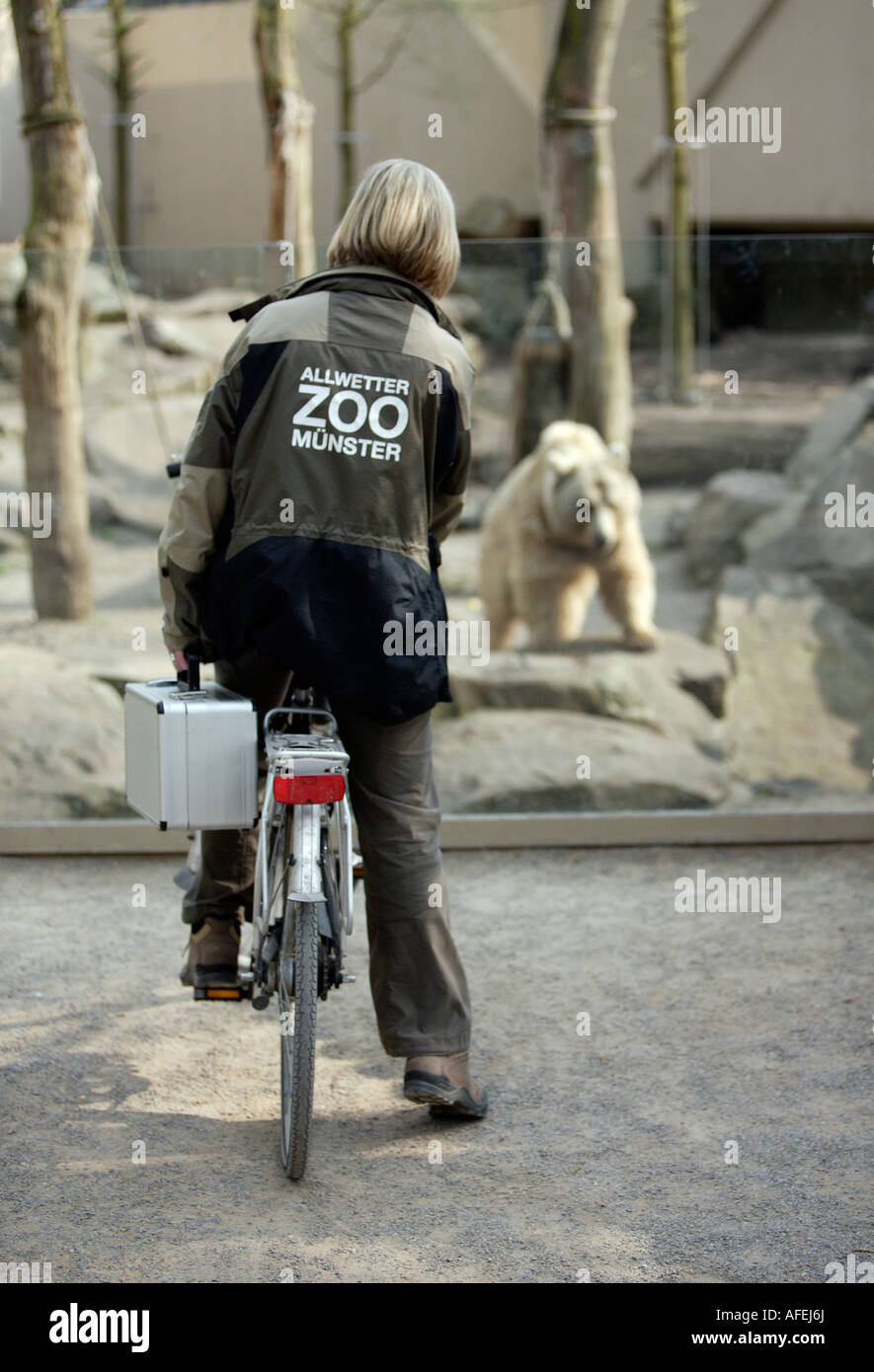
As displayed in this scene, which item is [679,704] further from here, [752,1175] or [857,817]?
[752,1175]

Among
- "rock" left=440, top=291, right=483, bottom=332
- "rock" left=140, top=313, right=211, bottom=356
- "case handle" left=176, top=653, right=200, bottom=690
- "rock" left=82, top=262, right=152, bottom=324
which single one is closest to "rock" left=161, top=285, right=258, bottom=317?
"rock" left=82, top=262, right=152, bottom=324

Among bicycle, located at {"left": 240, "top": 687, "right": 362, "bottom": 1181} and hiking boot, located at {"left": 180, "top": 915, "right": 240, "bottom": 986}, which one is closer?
bicycle, located at {"left": 240, "top": 687, "right": 362, "bottom": 1181}

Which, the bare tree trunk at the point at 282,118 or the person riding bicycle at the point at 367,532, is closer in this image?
the person riding bicycle at the point at 367,532

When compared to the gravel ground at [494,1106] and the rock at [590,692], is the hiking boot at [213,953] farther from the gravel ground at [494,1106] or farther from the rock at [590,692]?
the rock at [590,692]

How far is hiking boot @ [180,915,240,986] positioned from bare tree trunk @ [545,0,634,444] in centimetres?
368

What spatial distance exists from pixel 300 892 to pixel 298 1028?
248 mm

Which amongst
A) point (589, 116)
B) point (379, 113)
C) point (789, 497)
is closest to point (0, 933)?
point (789, 497)

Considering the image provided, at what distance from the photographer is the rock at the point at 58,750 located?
5309mm

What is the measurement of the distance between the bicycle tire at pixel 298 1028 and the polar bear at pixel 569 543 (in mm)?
3573

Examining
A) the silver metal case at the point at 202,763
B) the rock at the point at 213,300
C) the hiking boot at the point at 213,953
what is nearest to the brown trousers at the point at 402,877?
the silver metal case at the point at 202,763

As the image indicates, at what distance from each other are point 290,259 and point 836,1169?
3.51m

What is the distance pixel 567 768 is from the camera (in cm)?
559

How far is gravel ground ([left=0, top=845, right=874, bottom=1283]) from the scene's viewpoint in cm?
266

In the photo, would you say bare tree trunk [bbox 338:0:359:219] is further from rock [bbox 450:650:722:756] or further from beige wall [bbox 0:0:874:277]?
rock [bbox 450:650:722:756]
